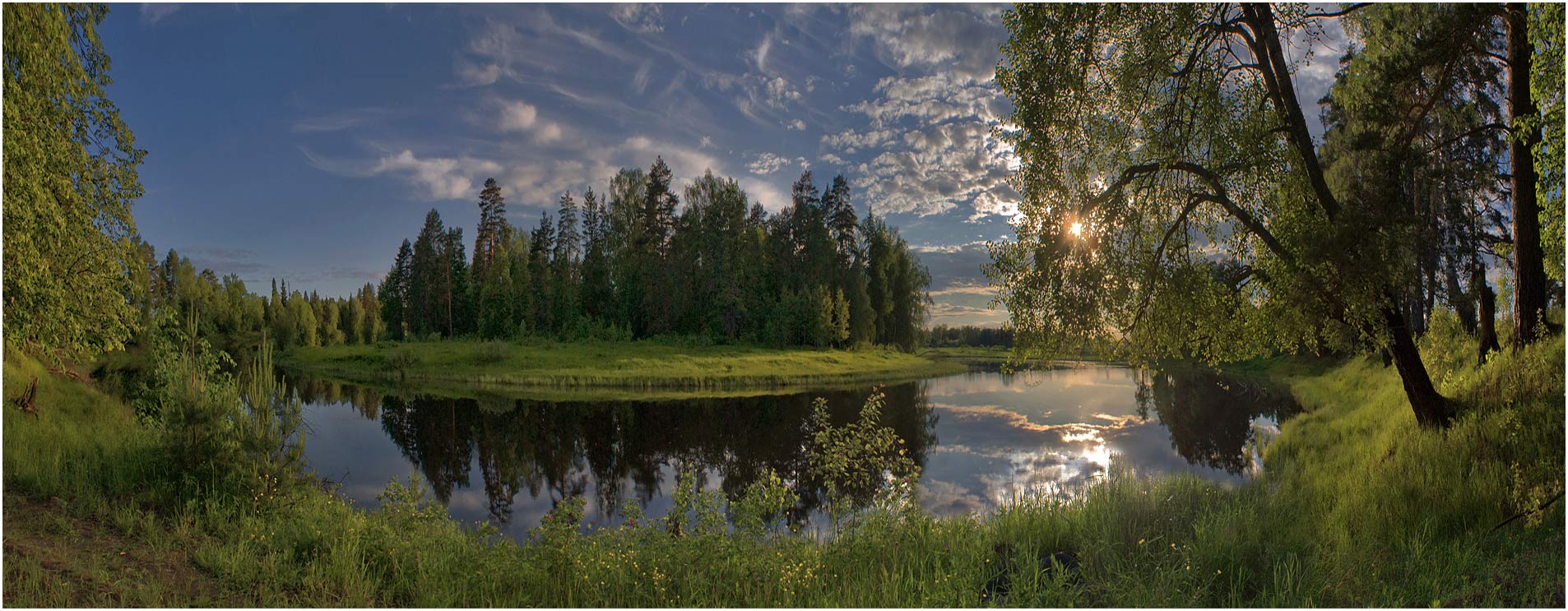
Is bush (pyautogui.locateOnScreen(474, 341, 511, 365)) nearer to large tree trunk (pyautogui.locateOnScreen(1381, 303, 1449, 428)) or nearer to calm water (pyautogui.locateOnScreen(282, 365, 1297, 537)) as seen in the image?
calm water (pyautogui.locateOnScreen(282, 365, 1297, 537))

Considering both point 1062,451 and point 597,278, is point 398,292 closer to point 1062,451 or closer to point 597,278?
point 597,278

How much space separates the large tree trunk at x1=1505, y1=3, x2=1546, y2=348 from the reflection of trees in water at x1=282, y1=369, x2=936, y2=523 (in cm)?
1308

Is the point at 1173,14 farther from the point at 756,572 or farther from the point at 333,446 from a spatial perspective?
the point at 333,446

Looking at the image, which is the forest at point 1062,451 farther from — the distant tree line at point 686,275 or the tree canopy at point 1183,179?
the distant tree line at point 686,275

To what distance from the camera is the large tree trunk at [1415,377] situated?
1031 centimetres

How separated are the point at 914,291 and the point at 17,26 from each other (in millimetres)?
66012

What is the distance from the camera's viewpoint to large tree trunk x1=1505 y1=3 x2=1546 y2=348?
1012cm

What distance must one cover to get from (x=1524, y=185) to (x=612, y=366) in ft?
140

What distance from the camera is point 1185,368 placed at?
56.9 metres

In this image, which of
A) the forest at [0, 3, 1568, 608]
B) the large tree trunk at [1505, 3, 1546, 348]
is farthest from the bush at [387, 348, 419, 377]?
the large tree trunk at [1505, 3, 1546, 348]

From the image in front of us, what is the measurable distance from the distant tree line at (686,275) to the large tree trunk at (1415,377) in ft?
156

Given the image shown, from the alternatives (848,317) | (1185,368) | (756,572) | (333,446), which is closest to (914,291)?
(848,317)

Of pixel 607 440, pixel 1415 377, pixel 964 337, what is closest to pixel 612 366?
pixel 607 440

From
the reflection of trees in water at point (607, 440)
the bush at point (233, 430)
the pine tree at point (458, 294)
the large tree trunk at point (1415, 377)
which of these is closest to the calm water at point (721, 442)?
the reflection of trees in water at point (607, 440)
